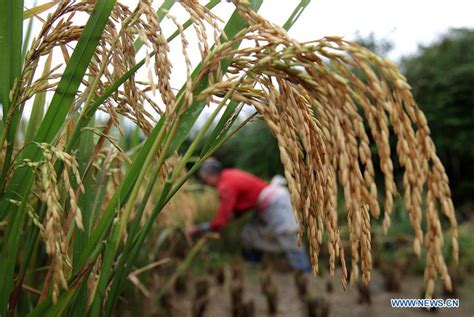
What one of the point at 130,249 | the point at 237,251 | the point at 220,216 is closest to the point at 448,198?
the point at 130,249

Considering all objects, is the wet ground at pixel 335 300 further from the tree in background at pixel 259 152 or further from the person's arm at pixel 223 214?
the tree in background at pixel 259 152

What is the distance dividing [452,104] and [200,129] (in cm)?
1132

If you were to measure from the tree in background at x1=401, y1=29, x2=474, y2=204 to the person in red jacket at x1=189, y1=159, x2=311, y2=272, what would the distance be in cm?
468

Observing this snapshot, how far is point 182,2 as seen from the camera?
1.15m

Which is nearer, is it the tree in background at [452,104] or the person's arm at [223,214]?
the person's arm at [223,214]

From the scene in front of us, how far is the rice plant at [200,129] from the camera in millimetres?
934

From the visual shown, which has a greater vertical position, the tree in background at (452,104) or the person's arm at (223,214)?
the tree in background at (452,104)

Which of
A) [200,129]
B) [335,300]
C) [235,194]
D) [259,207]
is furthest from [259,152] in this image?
[200,129]

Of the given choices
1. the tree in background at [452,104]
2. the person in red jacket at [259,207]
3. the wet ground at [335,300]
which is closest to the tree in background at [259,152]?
the tree in background at [452,104]

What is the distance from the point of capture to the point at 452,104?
457 inches

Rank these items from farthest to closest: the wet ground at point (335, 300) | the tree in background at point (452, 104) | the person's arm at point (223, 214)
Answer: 1. the tree in background at point (452, 104)
2. the person's arm at point (223, 214)
3. the wet ground at point (335, 300)

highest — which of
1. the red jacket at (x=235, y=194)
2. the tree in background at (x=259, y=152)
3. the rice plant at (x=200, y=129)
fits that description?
the tree in background at (x=259, y=152)

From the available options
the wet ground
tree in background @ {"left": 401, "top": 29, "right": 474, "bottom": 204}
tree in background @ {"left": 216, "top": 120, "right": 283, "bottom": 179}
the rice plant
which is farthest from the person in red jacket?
the rice plant

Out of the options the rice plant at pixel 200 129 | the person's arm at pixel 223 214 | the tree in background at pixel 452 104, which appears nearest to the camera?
the rice plant at pixel 200 129
